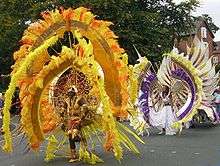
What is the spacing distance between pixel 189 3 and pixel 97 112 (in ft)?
99.7

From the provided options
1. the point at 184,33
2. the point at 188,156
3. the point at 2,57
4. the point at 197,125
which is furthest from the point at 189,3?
the point at 188,156

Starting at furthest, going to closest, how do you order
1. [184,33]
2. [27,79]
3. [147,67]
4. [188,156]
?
[184,33], [147,67], [188,156], [27,79]

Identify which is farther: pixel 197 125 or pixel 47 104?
pixel 197 125

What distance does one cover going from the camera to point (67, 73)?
41.1 ft

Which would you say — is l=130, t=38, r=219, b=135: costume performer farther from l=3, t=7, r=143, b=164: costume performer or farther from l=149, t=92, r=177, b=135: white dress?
l=3, t=7, r=143, b=164: costume performer

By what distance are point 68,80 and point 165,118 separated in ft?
21.4

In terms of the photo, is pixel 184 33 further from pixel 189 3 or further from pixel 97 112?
pixel 97 112

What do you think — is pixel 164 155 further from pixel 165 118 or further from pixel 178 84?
pixel 178 84

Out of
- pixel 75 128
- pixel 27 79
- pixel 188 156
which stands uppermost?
pixel 27 79

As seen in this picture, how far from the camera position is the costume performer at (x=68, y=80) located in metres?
11.9

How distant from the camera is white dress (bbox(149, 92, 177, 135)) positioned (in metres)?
18.2

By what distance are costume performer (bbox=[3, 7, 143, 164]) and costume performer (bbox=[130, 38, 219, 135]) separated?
20.1 feet

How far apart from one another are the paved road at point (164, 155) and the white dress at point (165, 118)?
2.85ft

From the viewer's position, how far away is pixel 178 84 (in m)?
19.8
